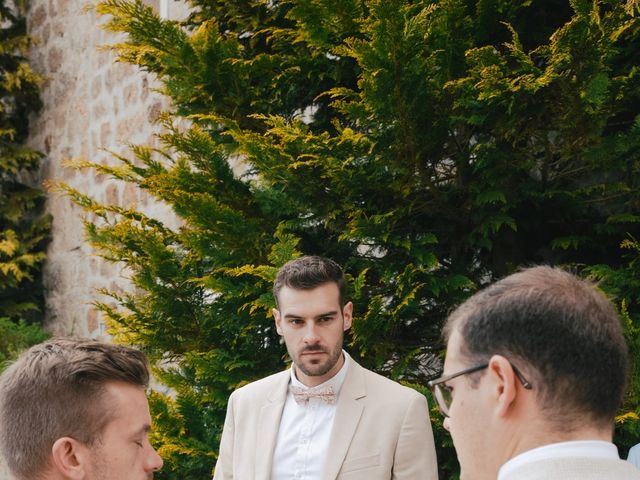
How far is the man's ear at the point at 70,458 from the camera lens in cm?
171

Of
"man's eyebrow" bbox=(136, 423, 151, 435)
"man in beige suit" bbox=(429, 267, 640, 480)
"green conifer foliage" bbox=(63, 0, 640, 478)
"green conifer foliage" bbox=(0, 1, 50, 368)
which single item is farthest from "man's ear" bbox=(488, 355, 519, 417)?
"green conifer foliage" bbox=(0, 1, 50, 368)

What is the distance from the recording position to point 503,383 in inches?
57.1

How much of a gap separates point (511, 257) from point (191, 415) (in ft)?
6.35

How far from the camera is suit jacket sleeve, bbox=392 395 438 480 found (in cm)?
301

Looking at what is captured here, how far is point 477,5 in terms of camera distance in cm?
349

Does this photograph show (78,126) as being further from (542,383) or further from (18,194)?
(542,383)

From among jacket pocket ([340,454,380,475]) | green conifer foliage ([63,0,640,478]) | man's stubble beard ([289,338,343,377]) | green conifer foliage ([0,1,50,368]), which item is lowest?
jacket pocket ([340,454,380,475])

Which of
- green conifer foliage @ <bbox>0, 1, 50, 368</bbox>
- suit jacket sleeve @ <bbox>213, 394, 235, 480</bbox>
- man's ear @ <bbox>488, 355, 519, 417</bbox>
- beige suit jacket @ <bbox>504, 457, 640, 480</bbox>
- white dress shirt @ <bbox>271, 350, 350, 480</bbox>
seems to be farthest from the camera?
green conifer foliage @ <bbox>0, 1, 50, 368</bbox>

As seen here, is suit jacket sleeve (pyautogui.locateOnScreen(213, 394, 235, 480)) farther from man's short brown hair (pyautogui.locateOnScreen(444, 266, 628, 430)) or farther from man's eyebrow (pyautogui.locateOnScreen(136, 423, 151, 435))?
man's short brown hair (pyautogui.locateOnScreen(444, 266, 628, 430))

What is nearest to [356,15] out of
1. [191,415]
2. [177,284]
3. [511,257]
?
[511,257]

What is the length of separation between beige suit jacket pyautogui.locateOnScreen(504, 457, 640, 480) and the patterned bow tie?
1.90 metres

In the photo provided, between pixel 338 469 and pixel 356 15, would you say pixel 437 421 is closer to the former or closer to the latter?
pixel 338 469

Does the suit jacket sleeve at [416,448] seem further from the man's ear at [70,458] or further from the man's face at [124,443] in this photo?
the man's ear at [70,458]

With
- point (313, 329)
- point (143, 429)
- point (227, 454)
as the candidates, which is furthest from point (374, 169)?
point (143, 429)
